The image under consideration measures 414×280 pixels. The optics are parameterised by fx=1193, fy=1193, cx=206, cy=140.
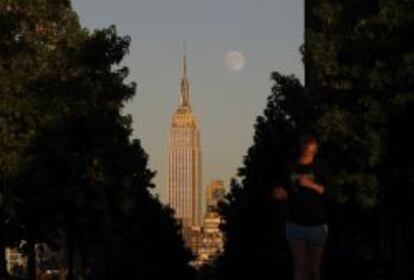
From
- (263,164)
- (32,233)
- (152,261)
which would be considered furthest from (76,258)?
(152,261)

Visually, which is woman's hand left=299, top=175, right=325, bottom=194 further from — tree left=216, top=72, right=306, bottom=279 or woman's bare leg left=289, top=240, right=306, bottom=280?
tree left=216, top=72, right=306, bottom=279

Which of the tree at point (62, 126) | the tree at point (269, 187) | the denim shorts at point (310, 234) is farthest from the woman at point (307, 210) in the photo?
the tree at point (62, 126)

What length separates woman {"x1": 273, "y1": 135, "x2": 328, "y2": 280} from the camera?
12.2 m

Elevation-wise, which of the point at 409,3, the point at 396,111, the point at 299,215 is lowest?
the point at 299,215

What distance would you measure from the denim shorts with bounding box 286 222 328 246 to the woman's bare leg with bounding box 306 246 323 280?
0.06 m

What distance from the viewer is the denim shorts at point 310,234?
478 inches

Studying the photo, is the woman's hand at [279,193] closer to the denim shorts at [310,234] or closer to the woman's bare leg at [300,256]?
the denim shorts at [310,234]

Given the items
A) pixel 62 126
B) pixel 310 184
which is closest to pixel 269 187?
pixel 62 126

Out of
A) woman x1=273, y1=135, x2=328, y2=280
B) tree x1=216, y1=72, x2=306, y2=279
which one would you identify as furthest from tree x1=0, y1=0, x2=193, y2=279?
woman x1=273, y1=135, x2=328, y2=280

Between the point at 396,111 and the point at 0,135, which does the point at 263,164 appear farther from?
the point at 396,111

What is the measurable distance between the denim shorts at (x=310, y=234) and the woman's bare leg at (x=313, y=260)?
0.06m

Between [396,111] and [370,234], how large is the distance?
975cm

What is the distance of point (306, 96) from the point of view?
37062 millimetres

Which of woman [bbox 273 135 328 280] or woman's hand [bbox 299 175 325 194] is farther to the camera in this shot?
woman's hand [bbox 299 175 325 194]
